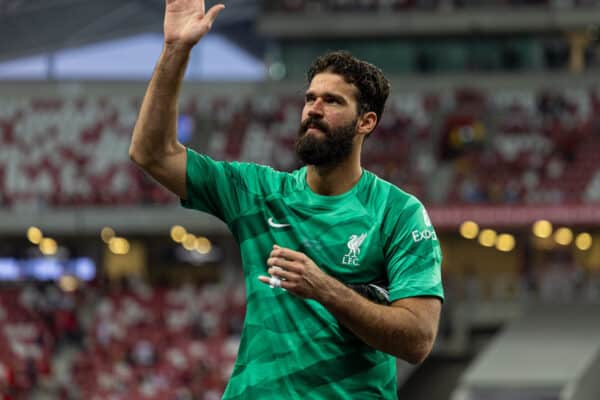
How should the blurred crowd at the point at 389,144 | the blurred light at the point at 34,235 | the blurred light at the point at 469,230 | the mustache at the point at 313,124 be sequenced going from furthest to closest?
the blurred light at the point at 34,235 → the blurred light at the point at 469,230 → the blurred crowd at the point at 389,144 → the mustache at the point at 313,124

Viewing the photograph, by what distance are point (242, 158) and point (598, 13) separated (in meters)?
11.8

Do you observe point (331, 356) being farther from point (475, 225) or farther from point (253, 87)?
point (253, 87)

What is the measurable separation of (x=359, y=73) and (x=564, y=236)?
31.8 m

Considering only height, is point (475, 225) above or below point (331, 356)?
below

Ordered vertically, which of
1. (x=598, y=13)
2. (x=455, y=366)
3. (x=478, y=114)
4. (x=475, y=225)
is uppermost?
(x=598, y=13)

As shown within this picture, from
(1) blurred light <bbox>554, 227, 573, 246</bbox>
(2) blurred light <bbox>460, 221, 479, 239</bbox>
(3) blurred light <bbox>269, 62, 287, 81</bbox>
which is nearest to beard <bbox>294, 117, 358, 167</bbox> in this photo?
(2) blurred light <bbox>460, 221, 479, 239</bbox>

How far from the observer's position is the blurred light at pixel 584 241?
35594 millimetres

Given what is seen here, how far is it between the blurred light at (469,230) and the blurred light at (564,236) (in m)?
2.23

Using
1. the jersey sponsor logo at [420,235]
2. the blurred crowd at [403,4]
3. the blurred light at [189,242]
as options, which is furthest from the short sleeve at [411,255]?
the blurred crowd at [403,4]

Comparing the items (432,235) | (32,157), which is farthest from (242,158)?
(432,235)

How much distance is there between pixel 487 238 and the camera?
118ft

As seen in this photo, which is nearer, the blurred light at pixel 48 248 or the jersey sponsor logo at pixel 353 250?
the jersey sponsor logo at pixel 353 250

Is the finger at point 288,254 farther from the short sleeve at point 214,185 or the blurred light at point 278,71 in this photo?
the blurred light at point 278,71

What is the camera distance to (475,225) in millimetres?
33500
